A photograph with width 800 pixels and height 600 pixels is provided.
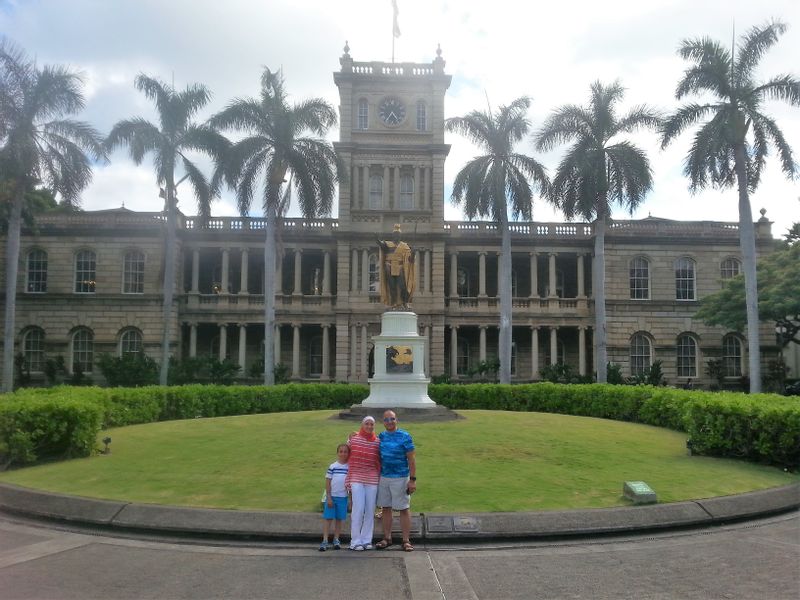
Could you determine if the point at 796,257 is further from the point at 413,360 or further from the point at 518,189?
the point at 413,360

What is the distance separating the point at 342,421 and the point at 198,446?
4.65 meters

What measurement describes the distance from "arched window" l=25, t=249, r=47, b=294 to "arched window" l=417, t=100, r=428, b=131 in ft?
74.2

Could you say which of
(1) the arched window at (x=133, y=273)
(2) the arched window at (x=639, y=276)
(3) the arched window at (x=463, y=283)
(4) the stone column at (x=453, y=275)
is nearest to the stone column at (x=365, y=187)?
(4) the stone column at (x=453, y=275)

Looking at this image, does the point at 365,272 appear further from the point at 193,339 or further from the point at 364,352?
the point at 193,339

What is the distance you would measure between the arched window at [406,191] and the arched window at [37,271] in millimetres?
20522

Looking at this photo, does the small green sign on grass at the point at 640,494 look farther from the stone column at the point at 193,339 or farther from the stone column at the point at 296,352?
the stone column at the point at 193,339

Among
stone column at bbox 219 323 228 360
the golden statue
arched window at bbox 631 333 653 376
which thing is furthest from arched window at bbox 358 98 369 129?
the golden statue

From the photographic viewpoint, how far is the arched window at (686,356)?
38.9 metres

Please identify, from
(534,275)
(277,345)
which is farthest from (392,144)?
(277,345)

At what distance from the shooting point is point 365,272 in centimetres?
3781

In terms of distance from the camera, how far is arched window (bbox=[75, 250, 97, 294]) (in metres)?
38.5

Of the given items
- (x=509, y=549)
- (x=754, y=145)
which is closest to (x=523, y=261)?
(x=754, y=145)

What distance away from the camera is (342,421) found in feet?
56.3

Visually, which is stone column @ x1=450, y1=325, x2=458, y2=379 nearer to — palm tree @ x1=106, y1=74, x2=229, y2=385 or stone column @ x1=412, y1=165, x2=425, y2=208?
stone column @ x1=412, y1=165, x2=425, y2=208
